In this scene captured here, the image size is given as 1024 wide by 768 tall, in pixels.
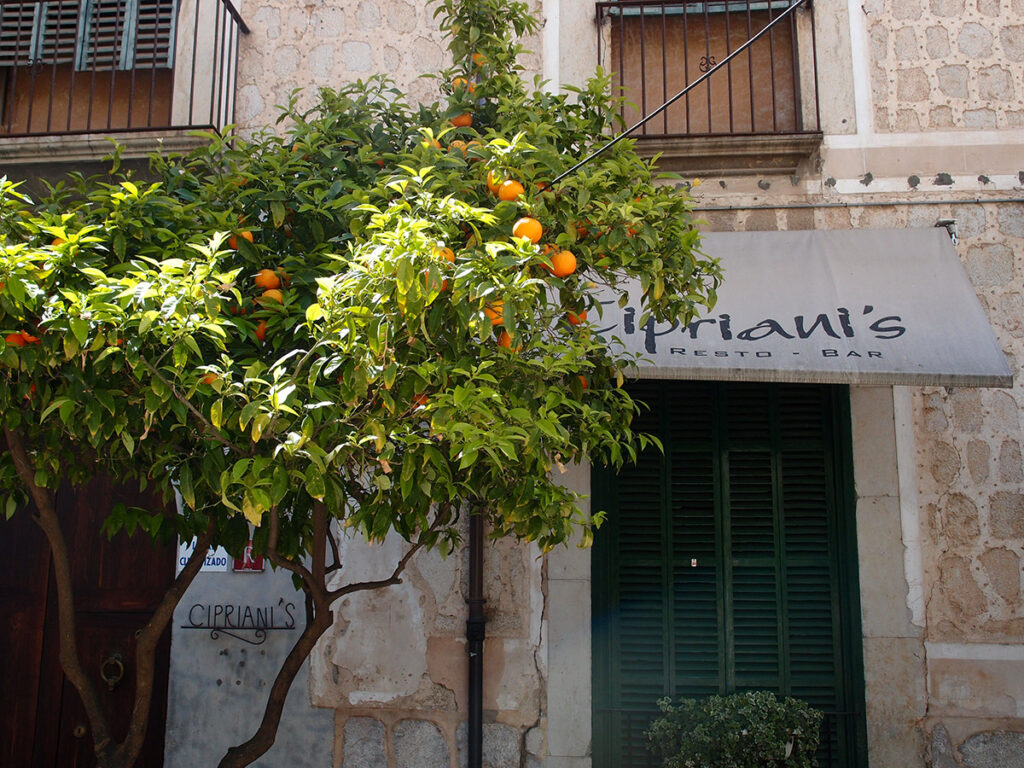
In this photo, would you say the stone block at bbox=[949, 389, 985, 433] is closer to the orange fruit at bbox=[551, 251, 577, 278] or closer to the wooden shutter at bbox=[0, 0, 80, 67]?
the orange fruit at bbox=[551, 251, 577, 278]

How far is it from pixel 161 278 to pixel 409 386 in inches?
35.0

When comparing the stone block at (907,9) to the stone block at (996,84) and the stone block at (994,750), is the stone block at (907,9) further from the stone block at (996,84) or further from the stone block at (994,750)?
the stone block at (994,750)

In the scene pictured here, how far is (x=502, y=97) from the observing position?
4.57 m

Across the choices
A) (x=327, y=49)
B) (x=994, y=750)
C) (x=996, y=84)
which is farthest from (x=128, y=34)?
(x=994, y=750)

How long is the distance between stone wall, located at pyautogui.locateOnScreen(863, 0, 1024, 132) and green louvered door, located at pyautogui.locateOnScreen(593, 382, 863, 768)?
6.50 ft

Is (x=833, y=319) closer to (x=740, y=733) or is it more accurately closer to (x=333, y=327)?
(x=740, y=733)

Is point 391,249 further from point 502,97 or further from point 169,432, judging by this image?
point 502,97

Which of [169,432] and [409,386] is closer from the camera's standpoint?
[409,386]

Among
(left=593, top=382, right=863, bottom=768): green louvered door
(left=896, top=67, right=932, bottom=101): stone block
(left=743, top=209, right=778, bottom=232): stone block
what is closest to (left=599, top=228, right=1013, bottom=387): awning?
(left=743, top=209, right=778, bottom=232): stone block

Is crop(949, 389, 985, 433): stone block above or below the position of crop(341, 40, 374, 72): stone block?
below

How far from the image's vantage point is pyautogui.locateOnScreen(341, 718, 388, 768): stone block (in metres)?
5.77

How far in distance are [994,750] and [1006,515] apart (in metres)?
1.36

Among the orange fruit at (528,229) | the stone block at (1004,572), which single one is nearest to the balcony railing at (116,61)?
the orange fruit at (528,229)

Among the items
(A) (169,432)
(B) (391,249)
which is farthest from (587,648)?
(B) (391,249)
